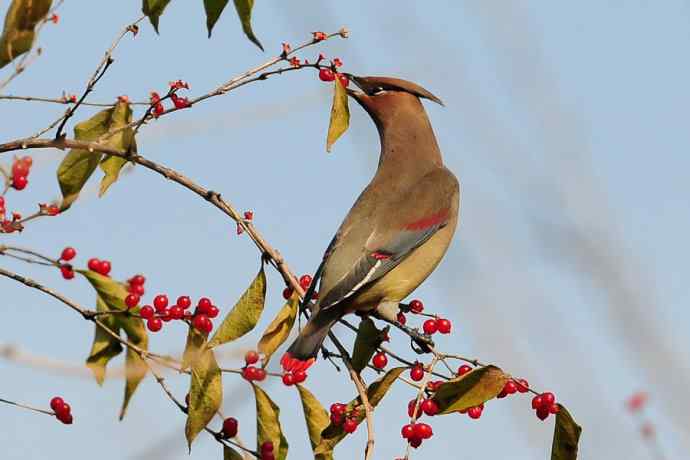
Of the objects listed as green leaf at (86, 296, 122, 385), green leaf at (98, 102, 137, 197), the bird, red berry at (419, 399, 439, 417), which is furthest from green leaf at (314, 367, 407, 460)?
green leaf at (98, 102, 137, 197)

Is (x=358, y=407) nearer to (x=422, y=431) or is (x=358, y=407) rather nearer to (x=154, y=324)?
(x=422, y=431)

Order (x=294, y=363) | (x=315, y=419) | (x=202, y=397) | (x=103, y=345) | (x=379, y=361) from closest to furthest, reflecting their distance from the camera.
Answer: (x=202, y=397)
(x=103, y=345)
(x=315, y=419)
(x=294, y=363)
(x=379, y=361)

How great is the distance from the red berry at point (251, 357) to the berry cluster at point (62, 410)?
1.56 ft

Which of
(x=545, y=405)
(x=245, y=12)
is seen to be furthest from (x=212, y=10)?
(x=545, y=405)

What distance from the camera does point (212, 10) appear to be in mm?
2516

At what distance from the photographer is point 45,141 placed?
97.7 inches

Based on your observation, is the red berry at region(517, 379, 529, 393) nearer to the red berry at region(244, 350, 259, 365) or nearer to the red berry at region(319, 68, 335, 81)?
the red berry at region(244, 350, 259, 365)

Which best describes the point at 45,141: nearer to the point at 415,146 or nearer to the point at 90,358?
the point at 90,358

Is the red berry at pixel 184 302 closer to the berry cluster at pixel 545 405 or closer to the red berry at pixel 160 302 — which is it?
the red berry at pixel 160 302

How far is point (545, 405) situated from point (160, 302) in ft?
3.42

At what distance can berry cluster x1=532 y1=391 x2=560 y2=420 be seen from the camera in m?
2.77

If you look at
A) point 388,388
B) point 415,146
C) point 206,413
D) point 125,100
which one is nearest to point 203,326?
point 206,413

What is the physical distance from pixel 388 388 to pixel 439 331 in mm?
1043

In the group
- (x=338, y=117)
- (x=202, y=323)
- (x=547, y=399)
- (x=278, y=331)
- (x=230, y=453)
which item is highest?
(x=338, y=117)
